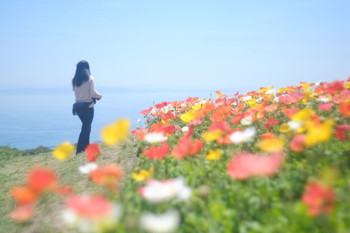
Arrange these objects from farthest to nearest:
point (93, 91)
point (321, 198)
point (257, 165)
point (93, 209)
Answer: point (93, 91) → point (257, 165) → point (321, 198) → point (93, 209)

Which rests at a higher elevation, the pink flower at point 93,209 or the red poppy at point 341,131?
the red poppy at point 341,131

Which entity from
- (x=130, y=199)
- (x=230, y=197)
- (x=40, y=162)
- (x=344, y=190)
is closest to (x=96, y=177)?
(x=130, y=199)

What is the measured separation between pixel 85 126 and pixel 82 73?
4.07 feet

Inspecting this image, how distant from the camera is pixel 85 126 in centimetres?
878

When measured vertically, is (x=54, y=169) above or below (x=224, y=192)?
below

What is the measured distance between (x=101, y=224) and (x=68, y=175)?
5046 mm

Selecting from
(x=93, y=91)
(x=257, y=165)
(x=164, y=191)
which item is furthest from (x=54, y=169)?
(x=257, y=165)

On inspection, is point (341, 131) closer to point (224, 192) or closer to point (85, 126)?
point (224, 192)

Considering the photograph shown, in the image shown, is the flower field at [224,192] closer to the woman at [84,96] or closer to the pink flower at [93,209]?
the pink flower at [93,209]

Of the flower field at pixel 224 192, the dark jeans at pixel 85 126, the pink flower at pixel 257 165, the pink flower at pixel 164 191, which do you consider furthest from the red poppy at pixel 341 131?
the dark jeans at pixel 85 126

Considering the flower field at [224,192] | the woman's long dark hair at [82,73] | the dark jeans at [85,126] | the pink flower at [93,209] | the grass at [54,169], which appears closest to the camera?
the pink flower at [93,209]

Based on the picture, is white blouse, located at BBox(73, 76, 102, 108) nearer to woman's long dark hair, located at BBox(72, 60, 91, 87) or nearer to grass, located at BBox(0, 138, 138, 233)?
woman's long dark hair, located at BBox(72, 60, 91, 87)

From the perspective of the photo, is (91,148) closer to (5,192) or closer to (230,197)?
(230,197)

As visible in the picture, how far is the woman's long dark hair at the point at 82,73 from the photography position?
833cm
